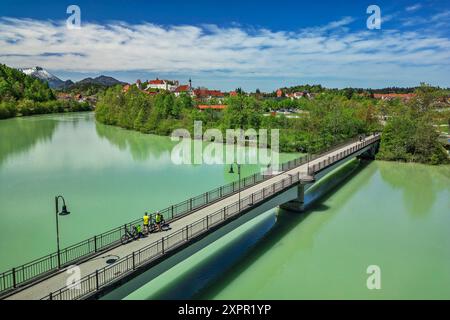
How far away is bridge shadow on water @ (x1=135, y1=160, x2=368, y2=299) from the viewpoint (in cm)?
1440

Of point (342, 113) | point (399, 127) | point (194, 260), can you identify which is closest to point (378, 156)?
point (399, 127)

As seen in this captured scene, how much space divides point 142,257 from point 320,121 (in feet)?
155

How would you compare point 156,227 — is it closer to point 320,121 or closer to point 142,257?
point 142,257

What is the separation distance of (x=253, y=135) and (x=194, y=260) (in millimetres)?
42425

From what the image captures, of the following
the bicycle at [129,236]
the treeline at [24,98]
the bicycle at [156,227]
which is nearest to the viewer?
the bicycle at [129,236]

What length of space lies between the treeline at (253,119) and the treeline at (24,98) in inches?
1270

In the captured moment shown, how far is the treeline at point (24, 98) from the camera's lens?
4005 inches

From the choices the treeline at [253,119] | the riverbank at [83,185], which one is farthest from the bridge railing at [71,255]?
the treeline at [253,119]

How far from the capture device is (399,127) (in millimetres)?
47250

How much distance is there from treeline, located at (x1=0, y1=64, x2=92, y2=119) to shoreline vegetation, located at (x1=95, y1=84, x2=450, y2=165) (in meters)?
33.6

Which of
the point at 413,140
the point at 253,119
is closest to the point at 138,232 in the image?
the point at 413,140

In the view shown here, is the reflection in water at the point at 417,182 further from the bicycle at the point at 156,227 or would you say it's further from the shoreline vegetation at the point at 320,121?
the bicycle at the point at 156,227

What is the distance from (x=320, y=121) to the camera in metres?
55.8
